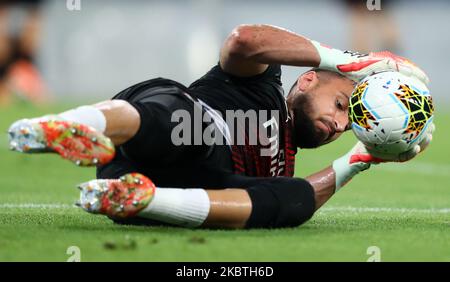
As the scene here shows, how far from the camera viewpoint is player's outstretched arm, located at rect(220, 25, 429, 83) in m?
4.64

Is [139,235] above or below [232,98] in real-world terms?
below

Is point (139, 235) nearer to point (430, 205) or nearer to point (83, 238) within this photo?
point (83, 238)

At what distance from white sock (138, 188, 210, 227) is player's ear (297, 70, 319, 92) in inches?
41.6

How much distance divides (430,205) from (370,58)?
6.00ft

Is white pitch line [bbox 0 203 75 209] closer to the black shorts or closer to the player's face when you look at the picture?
the black shorts

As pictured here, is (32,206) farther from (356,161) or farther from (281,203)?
(356,161)

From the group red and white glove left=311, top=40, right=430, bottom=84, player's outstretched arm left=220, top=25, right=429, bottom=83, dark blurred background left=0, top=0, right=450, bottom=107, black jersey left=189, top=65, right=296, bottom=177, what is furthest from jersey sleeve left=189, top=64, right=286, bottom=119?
dark blurred background left=0, top=0, right=450, bottom=107

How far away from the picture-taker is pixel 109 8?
1817 centimetres

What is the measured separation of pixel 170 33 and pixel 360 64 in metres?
13.9

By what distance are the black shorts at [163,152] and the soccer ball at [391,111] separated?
2.37ft

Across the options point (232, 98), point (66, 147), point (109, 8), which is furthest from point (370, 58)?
point (109, 8)

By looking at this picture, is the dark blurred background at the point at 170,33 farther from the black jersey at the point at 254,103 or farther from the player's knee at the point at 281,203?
the player's knee at the point at 281,203

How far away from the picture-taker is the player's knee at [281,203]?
4.52m

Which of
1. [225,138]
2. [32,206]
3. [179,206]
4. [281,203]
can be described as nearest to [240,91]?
[225,138]
